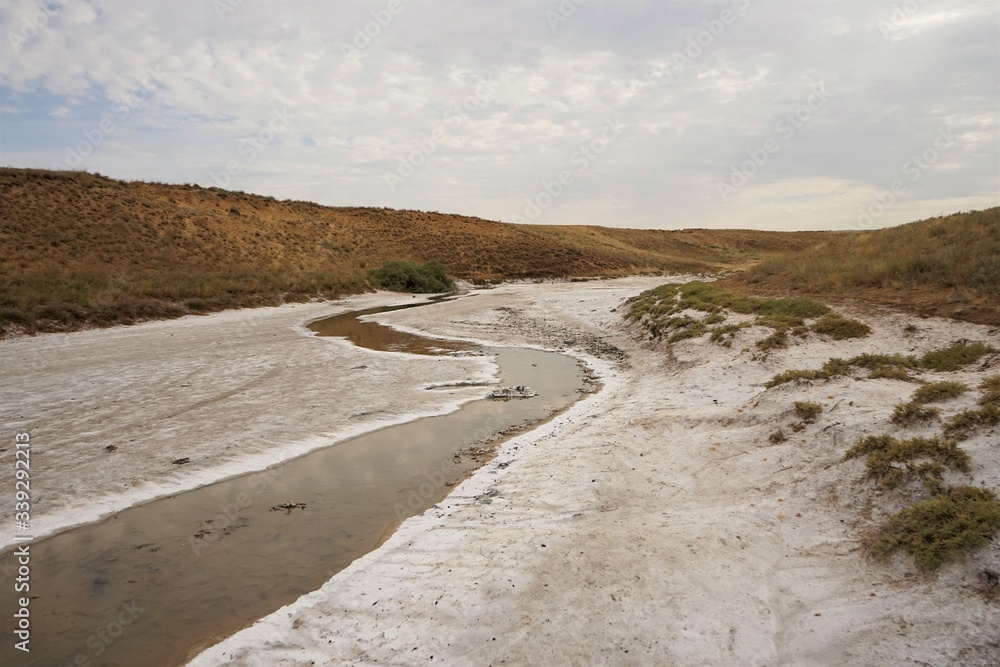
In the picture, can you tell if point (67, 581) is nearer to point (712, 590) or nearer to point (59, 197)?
point (712, 590)

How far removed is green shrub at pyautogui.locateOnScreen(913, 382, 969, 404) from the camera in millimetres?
6297

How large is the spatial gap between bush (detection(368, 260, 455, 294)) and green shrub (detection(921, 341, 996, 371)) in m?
37.4

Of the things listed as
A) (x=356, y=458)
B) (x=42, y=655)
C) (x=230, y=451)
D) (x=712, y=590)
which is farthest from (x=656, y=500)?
(x=230, y=451)

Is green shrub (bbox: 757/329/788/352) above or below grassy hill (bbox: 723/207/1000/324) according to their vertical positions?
below

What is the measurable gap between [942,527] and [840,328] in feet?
26.3

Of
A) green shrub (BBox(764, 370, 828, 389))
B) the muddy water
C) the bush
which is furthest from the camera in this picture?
the bush

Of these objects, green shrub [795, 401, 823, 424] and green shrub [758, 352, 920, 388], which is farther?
green shrub [758, 352, 920, 388]

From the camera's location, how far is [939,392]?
6.38 meters

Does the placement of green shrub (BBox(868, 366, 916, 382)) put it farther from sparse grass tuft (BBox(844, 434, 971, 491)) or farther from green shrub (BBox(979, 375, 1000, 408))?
sparse grass tuft (BBox(844, 434, 971, 491))

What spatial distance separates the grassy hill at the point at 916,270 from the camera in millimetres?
10977

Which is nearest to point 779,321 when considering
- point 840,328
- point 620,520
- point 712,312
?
point 840,328

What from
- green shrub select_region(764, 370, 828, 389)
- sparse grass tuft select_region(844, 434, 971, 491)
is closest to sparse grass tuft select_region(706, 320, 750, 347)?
green shrub select_region(764, 370, 828, 389)

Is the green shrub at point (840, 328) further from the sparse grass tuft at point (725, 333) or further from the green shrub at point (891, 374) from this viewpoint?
the green shrub at point (891, 374)

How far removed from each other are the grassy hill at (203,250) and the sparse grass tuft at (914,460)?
22.8 meters
